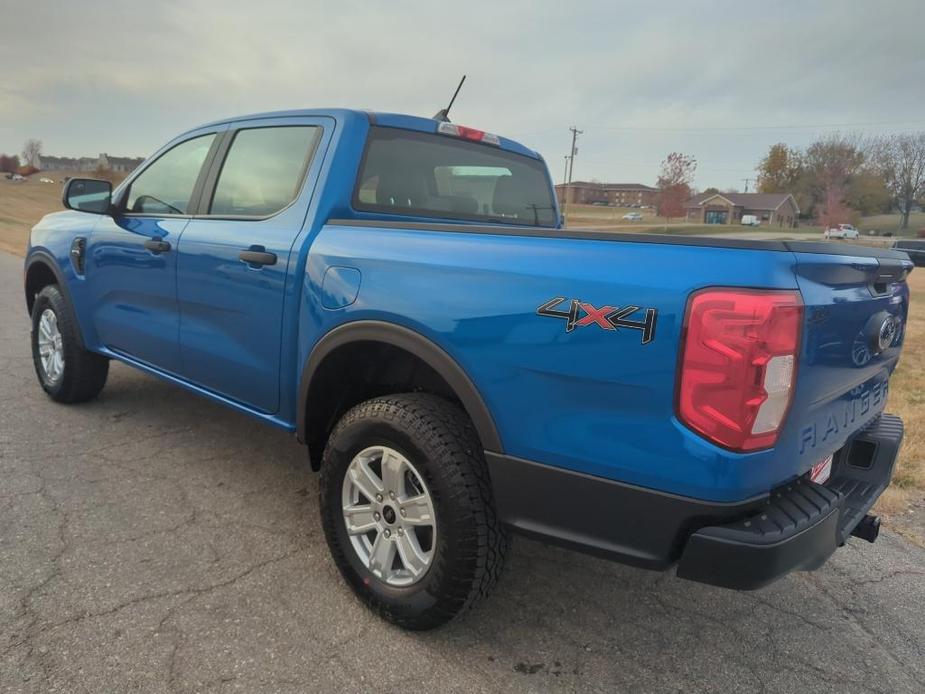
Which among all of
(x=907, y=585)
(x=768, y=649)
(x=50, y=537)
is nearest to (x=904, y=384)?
(x=907, y=585)

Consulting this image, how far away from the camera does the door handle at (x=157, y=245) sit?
10.9ft

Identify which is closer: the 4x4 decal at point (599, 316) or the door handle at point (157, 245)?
the 4x4 decal at point (599, 316)

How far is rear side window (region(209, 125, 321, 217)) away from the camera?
2922 mm

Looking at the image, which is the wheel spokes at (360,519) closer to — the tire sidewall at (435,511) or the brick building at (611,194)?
the tire sidewall at (435,511)

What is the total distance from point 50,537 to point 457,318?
6.78 ft

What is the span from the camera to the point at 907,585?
282 cm

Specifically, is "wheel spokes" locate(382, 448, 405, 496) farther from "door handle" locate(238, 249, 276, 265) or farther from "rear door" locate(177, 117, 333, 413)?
"door handle" locate(238, 249, 276, 265)

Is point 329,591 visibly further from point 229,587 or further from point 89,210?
point 89,210

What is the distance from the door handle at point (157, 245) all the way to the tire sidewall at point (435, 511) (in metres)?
1.59

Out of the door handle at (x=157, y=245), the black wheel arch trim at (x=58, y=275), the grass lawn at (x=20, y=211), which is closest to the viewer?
the door handle at (x=157, y=245)

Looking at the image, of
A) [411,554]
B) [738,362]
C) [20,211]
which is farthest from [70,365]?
[20,211]

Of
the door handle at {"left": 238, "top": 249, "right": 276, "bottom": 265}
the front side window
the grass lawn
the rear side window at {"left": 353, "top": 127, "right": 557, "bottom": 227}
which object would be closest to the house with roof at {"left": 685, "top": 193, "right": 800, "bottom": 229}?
the grass lawn

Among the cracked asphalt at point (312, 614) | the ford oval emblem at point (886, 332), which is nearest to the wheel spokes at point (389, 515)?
the cracked asphalt at point (312, 614)

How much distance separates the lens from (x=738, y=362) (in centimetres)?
159
